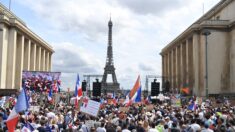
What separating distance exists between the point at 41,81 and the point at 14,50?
18.9 meters

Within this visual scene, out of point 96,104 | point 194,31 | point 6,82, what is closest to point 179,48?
point 194,31

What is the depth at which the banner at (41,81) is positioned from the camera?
49.1 m

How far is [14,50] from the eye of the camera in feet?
216

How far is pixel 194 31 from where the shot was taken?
221 ft

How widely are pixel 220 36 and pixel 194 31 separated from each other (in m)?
4.54

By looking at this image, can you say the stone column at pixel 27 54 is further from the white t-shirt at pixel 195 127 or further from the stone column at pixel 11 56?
the white t-shirt at pixel 195 127

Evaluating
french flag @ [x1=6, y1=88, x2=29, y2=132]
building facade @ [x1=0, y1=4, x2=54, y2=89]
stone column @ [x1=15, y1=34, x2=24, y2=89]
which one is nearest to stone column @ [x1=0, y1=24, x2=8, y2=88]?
building facade @ [x1=0, y1=4, x2=54, y2=89]

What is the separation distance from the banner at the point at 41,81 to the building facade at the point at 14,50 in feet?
47.7

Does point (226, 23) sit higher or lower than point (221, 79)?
higher

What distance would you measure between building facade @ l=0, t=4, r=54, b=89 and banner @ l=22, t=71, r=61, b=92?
1455 centimetres

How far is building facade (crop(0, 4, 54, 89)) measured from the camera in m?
63.7

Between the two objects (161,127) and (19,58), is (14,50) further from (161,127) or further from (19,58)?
(161,127)

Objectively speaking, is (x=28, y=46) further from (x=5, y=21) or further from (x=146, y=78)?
(x=146, y=78)

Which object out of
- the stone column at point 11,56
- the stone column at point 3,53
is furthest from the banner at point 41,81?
the stone column at point 11,56
